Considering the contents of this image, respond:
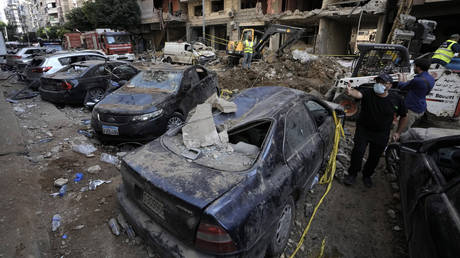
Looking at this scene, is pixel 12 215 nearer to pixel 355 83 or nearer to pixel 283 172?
pixel 283 172

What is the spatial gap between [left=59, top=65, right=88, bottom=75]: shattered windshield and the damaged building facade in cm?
1482

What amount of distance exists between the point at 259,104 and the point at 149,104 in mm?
2597

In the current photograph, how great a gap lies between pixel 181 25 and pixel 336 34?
20.9 m

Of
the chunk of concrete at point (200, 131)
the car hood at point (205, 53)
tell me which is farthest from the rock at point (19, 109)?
the car hood at point (205, 53)

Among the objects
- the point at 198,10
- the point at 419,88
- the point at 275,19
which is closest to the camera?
the point at 419,88

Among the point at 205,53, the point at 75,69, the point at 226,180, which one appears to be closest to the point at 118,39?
the point at 205,53

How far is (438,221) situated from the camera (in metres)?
1.81

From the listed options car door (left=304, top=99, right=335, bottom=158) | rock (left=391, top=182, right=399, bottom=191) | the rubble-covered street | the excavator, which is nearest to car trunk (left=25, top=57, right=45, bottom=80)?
the rubble-covered street

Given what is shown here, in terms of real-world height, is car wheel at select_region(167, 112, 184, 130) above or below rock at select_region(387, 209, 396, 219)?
above

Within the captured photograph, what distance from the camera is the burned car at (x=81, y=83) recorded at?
682 centimetres

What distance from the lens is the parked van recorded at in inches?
738

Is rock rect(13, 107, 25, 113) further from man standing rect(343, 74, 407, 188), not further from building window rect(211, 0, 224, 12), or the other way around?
building window rect(211, 0, 224, 12)

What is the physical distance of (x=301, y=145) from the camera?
2.70 meters

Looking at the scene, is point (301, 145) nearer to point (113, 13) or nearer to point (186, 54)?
point (186, 54)
